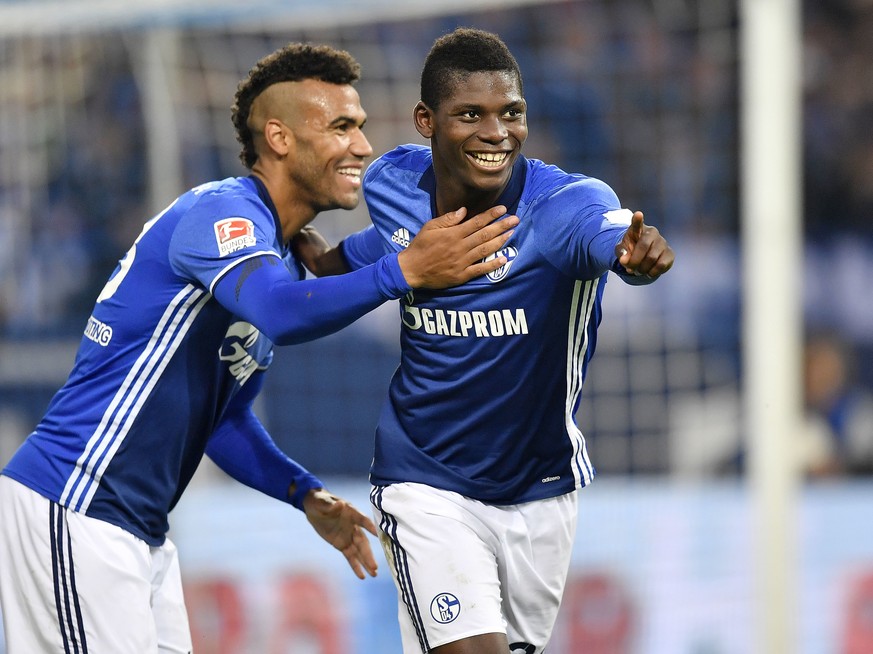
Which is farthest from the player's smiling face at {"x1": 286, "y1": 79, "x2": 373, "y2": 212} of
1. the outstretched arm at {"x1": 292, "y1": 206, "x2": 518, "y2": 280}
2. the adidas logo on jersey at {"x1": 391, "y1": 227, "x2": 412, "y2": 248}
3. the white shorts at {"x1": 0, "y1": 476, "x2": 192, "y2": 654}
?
the white shorts at {"x1": 0, "y1": 476, "x2": 192, "y2": 654}

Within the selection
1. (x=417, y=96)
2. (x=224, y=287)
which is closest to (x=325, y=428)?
(x=417, y=96)

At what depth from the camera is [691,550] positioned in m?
7.19

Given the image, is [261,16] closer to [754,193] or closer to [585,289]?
[754,193]

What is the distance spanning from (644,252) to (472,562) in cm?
110

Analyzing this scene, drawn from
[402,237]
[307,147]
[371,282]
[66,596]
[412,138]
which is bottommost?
[66,596]

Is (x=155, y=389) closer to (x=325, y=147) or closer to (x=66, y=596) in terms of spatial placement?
(x=66, y=596)

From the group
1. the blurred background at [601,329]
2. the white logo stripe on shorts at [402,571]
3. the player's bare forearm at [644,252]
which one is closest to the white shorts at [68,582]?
the white logo stripe on shorts at [402,571]

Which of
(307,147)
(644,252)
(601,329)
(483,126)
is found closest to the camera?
(644,252)

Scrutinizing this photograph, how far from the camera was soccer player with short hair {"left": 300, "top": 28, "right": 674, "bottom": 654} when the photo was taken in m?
3.70

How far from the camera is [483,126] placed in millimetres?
3680

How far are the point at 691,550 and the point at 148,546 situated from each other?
3888mm

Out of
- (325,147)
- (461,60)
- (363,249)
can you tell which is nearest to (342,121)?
(325,147)

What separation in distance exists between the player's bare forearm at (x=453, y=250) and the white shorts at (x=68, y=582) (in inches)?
45.3

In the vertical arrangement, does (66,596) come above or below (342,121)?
below
